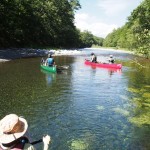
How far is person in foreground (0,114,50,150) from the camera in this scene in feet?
16.9

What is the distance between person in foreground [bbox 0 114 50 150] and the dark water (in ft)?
25.6

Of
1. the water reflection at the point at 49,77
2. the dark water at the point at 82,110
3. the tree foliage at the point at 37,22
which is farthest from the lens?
the tree foliage at the point at 37,22

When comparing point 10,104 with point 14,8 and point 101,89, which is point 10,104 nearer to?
point 101,89

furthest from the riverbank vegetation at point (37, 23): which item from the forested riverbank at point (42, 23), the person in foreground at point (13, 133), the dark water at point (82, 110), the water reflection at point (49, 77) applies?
the person in foreground at point (13, 133)

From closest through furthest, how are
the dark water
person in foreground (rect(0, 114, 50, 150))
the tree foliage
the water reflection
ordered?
person in foreground (rect(0, 114, 50, 150))
the dark water
the water reflection
the tree foliage

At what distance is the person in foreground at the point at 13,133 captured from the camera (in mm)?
5148

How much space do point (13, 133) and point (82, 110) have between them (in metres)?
14.4

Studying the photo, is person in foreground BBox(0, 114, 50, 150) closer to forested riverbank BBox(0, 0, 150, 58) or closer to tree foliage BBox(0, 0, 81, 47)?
forested riverbank BBox(0, 0, 150, 58)

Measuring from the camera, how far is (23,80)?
3000 cm

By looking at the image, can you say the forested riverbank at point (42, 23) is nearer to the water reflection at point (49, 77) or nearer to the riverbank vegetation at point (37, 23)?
the riverbank vegetation at point (37, 23)

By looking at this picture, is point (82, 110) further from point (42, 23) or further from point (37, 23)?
point (42, 23)

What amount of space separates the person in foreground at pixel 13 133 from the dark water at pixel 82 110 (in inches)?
307

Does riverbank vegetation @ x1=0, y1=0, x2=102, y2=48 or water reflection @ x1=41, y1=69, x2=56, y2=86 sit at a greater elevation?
riverbank vegetation @ x1=0, y1=0, x2=102, y2=48

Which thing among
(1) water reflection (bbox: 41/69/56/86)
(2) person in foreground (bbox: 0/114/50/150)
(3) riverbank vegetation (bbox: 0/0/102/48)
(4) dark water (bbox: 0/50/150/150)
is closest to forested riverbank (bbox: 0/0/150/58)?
(3) riverbank vegetation (bbox: 0/0/102/48)
